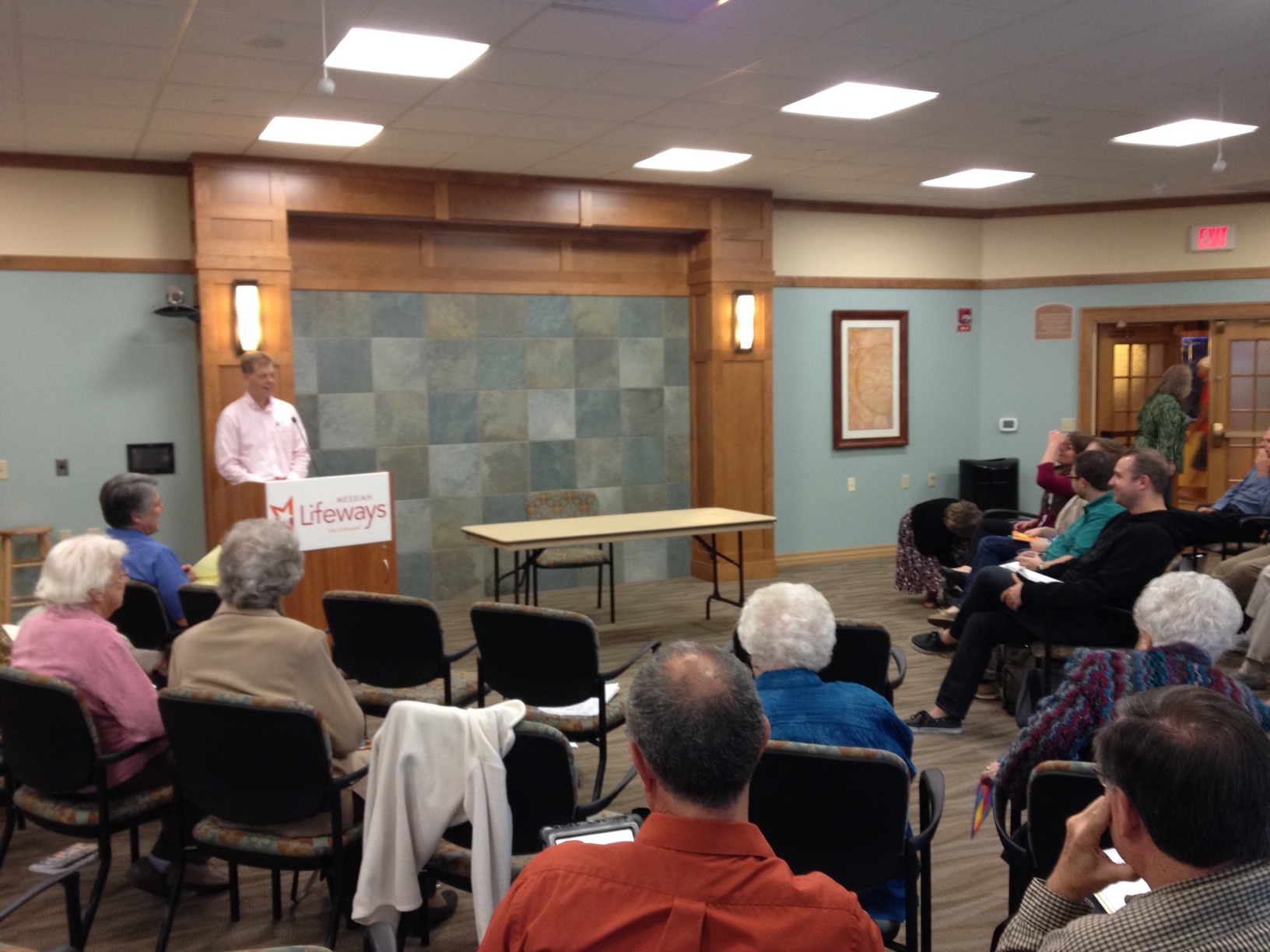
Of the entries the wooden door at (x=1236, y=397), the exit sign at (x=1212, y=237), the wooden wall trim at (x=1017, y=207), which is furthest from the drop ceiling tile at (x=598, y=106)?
the wooden door at (x=1236, y=397)

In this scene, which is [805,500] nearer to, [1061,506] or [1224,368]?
[1061,506]

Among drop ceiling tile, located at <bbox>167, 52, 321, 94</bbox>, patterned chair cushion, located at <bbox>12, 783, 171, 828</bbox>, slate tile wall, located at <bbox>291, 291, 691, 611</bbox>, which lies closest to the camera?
patterned chair cushion, located at <bbox>12, 783, 171, 828</bbox>

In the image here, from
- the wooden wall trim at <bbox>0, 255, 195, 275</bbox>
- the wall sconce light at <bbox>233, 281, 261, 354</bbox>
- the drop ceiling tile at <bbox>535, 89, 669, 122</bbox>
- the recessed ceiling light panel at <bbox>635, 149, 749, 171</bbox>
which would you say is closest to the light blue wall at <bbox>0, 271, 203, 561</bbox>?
the wooden wall trim at <bbox>0, 255, 195, 275</bbox>

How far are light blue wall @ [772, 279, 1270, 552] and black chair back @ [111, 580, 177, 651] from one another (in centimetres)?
587

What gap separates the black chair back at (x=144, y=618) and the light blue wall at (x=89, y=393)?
123 inches

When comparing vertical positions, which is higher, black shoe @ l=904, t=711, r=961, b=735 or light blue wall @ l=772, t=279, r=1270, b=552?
light blue wall @ l=772, t=279, r=1270, b=552

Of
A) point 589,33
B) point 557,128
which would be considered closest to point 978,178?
point 557,128

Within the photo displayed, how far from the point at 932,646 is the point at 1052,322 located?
473cm

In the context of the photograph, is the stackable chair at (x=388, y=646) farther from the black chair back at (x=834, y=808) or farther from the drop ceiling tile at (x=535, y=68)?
the drop ceiling tile at (x=535, y=68)

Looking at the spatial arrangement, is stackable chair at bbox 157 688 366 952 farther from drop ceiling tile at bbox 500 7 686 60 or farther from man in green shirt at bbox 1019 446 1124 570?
man in green shirt at bbox 1019 446 1124 570

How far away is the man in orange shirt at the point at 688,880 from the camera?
1260mm

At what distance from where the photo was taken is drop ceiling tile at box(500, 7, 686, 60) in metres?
4.25

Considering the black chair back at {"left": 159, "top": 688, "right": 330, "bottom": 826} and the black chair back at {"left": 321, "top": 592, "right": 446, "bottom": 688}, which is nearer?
the black chair back at {"left": 159, "top": 688, "right": 330, "bottom": 826}

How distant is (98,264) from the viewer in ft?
22.3
